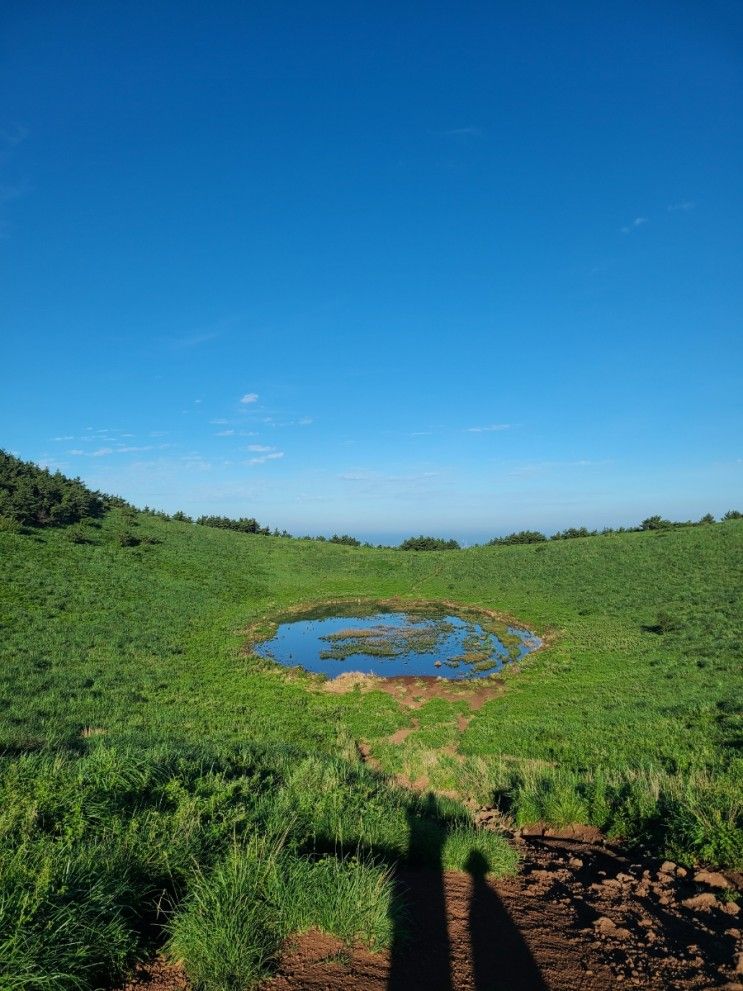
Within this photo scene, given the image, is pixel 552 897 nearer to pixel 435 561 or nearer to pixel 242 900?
pixel 242 900

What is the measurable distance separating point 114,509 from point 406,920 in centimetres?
5988

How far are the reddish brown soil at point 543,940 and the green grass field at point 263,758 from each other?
1.01 ft

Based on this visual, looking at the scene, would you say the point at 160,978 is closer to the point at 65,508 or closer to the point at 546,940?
the point at 546,940

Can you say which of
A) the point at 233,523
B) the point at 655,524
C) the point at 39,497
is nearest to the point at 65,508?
the point at 39,497

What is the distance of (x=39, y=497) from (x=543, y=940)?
4968 cm

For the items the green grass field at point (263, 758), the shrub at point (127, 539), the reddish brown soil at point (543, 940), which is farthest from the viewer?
the shrub at point (127, 539)

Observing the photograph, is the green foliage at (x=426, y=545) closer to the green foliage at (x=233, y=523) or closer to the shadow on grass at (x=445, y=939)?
the green foliage at (x=233, y=523)

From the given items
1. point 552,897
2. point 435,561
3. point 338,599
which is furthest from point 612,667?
point 435,561

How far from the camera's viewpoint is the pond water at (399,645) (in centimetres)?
2512

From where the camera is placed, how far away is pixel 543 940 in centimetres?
496

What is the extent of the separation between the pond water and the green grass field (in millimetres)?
2056

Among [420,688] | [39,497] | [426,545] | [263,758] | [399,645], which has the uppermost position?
[39,497]

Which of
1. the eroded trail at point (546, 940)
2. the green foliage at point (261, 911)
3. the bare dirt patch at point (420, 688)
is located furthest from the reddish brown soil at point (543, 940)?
the bare dirt patch at point (420, 688)

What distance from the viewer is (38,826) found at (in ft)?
18.2
